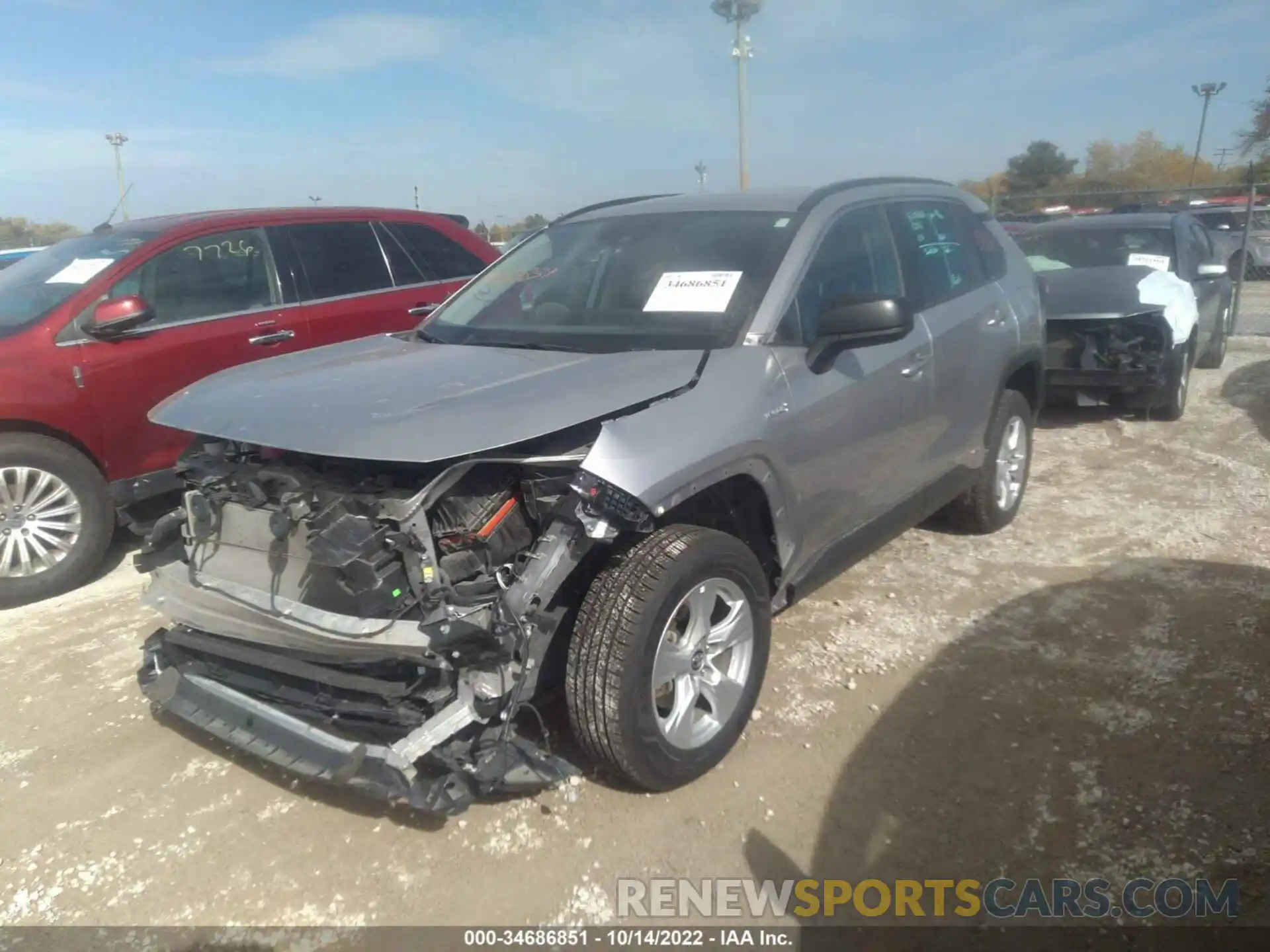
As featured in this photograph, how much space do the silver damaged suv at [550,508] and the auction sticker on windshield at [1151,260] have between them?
18.1ft

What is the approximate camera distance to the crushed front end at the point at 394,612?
2588 mm

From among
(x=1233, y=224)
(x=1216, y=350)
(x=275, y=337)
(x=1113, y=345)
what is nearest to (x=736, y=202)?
(x=275, y=337)

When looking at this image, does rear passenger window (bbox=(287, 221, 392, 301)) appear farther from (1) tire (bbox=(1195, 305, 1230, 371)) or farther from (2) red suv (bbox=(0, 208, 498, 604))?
(1) tire (bbox=(1195, 305, 1230, 371))

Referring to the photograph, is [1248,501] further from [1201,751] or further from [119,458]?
[119,458]

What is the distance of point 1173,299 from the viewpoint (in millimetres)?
7336

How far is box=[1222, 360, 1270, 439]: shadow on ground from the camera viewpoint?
7652 millimetres

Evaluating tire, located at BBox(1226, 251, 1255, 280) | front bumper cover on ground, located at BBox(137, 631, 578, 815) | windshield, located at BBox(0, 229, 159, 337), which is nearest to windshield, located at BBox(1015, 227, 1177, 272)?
tire, located at BBox(1226, 251, 1255, 280)

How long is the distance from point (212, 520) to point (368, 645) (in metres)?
0.89

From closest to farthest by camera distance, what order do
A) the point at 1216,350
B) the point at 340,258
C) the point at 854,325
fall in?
the point at 854,325, the point at 340,258, the point at 1216,350

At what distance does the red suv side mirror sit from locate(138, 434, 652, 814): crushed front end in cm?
231

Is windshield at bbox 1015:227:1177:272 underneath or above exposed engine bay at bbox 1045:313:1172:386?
above

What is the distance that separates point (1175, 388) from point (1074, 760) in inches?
207

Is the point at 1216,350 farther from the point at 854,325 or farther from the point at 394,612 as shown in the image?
the point at 394,612

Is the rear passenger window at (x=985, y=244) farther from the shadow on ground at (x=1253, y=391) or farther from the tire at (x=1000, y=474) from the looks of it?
the shadow on ground at (x=1253, y=391)
